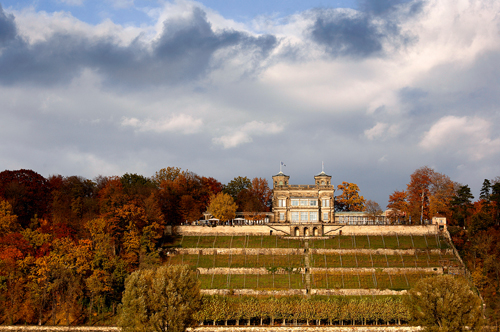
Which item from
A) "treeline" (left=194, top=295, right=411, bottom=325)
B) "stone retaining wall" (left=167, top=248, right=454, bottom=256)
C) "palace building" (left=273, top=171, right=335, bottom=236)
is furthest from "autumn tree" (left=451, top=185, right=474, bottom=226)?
"treeline" (left=194, top=295, right=411, bottom=325)

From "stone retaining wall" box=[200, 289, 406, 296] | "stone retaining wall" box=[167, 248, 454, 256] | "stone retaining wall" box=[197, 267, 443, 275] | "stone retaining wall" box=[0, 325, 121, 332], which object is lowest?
"stone retaining wall" box=[0, 325, 121, 332]

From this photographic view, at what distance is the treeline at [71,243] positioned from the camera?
5525cm

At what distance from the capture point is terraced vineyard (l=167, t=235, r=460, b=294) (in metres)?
66.2

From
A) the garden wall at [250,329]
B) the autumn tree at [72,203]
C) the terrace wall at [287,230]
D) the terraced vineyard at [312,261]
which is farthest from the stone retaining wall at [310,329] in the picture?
the terrace wall at [287,230]

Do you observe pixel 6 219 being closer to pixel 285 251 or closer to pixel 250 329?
pixel 250 329

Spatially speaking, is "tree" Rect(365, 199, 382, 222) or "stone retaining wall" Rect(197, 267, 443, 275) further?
"tree" Rect(365, 199, 382, 222)

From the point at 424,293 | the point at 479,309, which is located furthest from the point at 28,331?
the point at 479,309

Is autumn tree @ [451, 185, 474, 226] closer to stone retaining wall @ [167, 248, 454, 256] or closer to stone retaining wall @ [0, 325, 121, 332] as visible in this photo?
stone retaining wall @ [167, 248, 454, 256]

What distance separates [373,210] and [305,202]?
53.3 ft

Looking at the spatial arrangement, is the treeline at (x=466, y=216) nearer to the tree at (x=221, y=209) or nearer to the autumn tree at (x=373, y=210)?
the autumn tree at (x=373, y=210)

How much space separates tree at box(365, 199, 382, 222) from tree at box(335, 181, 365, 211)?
9825 mm

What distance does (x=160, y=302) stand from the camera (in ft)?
151

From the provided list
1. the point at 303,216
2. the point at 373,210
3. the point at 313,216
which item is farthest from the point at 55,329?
the point at 373,210

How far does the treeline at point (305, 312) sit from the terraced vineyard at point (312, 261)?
8607 mm
